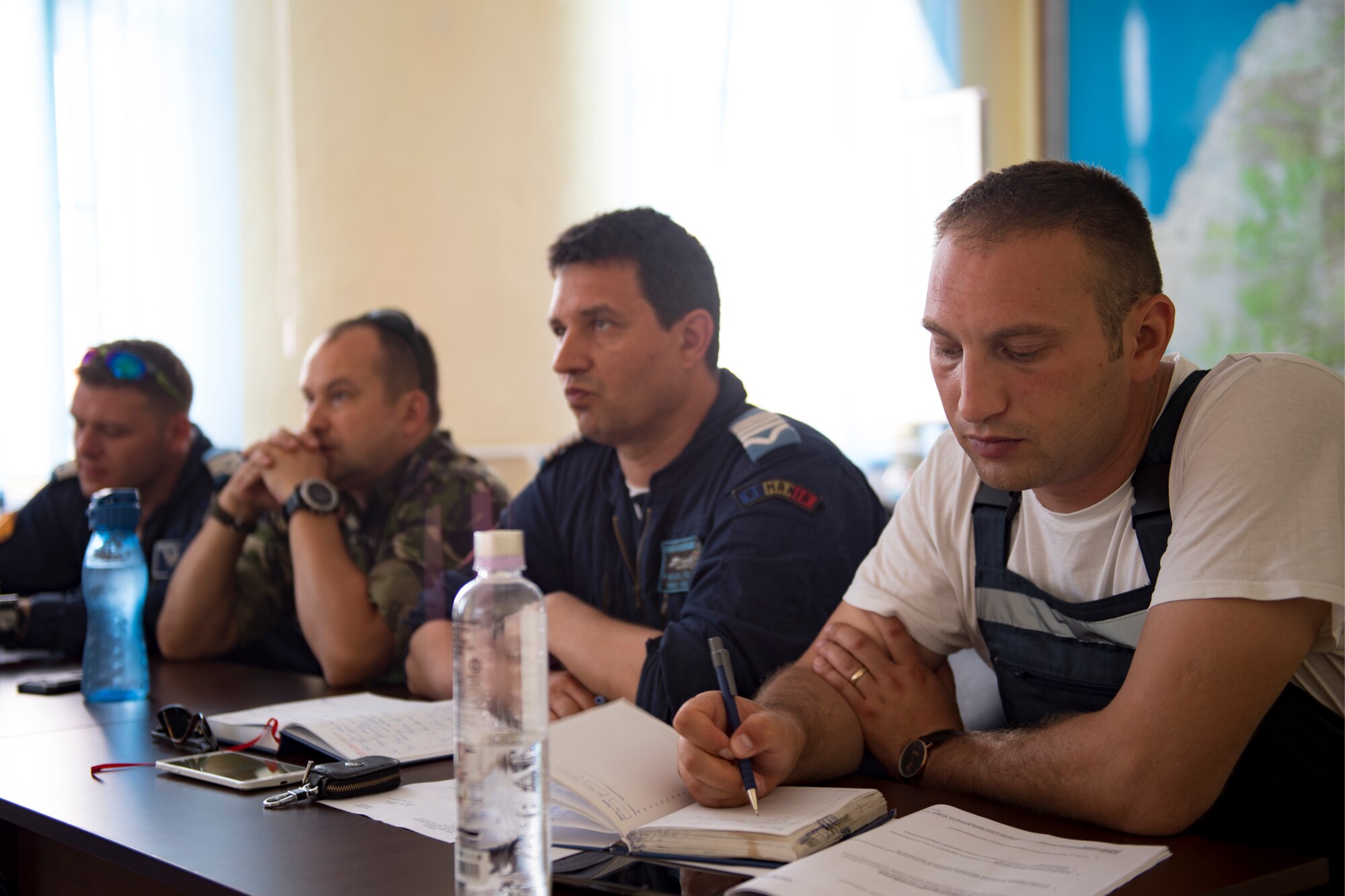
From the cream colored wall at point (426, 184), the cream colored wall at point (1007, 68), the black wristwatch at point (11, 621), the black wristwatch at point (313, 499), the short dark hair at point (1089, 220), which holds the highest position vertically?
the cream colored wall at point (1007, 68)

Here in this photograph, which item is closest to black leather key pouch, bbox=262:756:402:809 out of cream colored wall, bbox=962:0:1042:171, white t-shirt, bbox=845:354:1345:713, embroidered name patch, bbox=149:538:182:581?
white t-shirt, bbox=845:354:1345:713

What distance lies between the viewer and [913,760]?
1.28 m

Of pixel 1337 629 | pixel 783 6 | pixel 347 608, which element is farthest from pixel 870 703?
pixel 783 6

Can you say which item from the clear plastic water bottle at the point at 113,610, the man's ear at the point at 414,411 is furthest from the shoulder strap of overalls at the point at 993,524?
the man's ear at the point at 414,411

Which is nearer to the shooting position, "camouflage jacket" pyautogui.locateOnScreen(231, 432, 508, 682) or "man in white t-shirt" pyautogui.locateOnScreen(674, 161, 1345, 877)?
"man in white t-shirt" pyautogui.locateOnScreen(674, 161, 1345, 877)

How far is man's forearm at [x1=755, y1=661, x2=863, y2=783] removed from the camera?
1246 millimetres

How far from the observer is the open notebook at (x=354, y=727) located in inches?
55.0

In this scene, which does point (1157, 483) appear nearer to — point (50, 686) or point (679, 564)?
point (679, 564)

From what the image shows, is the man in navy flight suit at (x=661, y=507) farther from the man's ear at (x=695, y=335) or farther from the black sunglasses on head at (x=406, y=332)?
the black sunglasses on head at (x=406, y=332)

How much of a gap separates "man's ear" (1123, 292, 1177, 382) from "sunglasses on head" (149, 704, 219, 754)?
1274 millimetres

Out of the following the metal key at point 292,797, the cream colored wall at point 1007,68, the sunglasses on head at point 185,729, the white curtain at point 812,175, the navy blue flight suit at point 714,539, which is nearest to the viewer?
the metal key at point 292,797

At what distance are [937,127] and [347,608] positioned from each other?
339 centimetres

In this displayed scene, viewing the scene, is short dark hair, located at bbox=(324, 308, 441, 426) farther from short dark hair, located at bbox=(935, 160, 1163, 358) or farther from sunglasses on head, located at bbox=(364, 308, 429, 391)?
short dark hair, located at bbox=(935, 160, 1163, 358)

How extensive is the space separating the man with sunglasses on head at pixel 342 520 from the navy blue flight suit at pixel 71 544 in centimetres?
19
